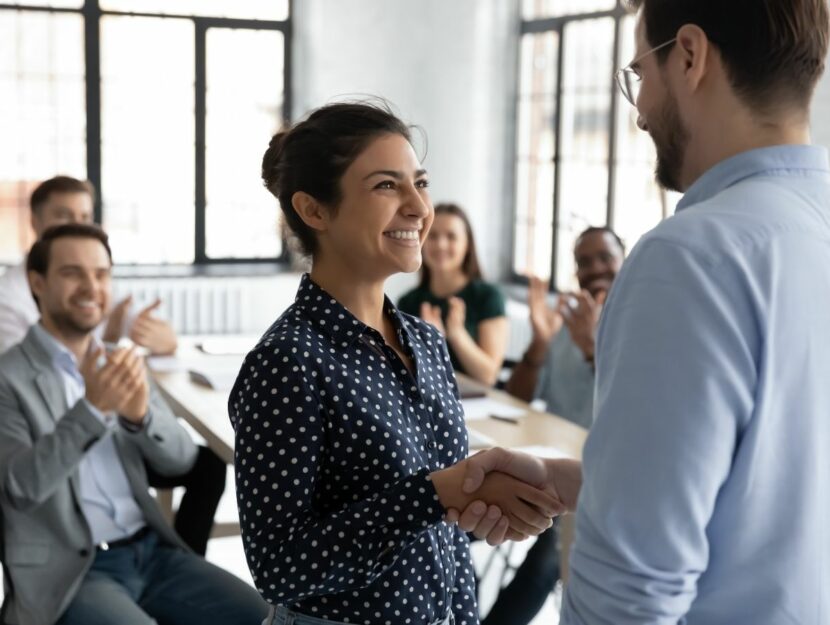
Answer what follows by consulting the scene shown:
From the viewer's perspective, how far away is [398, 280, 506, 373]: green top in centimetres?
432

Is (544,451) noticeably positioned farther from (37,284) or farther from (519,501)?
(37,284)

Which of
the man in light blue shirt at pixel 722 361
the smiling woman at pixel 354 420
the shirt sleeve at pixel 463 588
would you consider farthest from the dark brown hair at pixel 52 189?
the man in light blue shirt at pixel 722 361

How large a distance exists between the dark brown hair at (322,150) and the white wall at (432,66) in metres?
5.84

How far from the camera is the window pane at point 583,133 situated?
23.4 ft

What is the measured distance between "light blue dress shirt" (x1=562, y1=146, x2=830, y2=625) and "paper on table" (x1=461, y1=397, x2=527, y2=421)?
2220 mm

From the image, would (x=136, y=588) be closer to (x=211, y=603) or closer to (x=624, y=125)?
(x=211, y=603)

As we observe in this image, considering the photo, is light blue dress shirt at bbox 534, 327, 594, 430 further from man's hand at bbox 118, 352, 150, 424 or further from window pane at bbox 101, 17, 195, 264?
window pane at bbox 101, 17, 195, 264

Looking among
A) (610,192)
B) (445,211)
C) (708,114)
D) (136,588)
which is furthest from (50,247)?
(610,192)

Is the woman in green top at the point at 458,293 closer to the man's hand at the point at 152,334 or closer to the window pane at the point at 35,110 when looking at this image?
the man's hand at the point at 152,334

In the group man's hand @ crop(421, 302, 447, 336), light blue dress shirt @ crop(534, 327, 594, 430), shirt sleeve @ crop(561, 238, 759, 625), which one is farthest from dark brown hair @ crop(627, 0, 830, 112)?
man's hand @ crop(421, 302, 447, 336)

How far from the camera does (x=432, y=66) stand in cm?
779

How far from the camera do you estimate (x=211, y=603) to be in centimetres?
258

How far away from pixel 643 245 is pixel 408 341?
81 cm

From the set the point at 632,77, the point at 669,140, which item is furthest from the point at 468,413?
the point at 669,140
